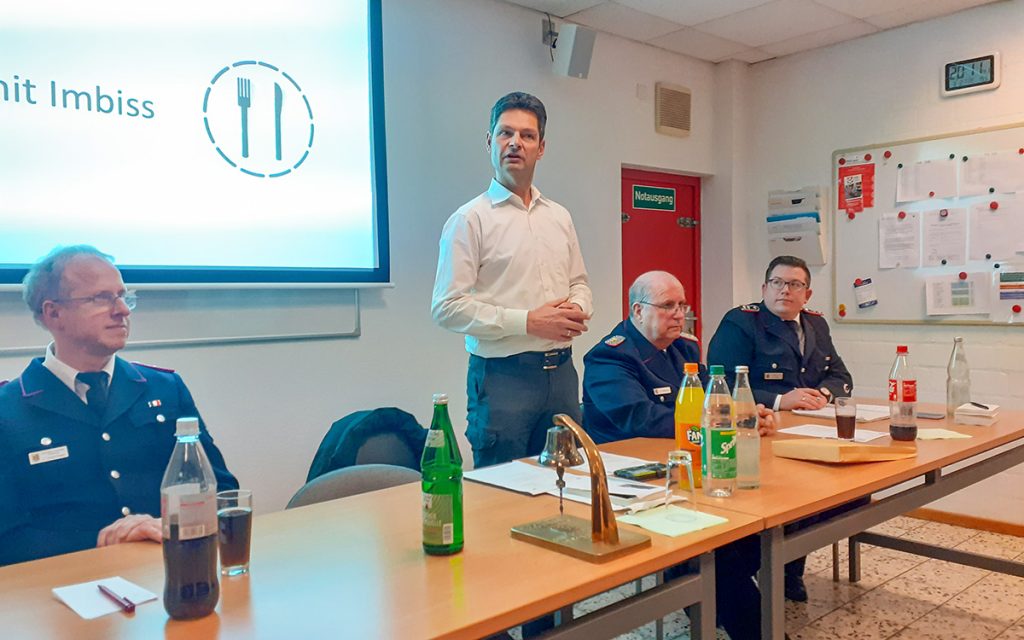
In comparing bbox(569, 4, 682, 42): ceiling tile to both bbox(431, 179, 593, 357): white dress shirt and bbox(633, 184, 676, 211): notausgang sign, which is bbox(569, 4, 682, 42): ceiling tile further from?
bbox(431, 179, 593, 357): white dress shirt

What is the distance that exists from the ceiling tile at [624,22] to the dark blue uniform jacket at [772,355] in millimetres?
1667

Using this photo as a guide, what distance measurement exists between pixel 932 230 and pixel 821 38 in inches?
48.0

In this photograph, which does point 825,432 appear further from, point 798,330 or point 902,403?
point 798,330

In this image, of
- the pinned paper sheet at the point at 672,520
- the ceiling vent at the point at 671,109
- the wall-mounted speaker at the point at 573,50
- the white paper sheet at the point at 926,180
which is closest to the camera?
the pinned paper sheet at the point at 672,520

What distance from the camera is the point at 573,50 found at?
12.6 feet

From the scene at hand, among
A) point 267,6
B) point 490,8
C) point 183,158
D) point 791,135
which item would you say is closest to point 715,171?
point 791,135

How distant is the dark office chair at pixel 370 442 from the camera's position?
287cm

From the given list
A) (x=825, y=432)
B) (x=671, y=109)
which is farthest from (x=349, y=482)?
(x=671, y=109)

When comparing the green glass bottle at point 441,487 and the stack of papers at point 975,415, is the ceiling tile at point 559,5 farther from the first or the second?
the green glass bottle at point 441,487

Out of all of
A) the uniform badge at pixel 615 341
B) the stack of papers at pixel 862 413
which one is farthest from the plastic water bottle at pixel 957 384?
the uniform badge at pixel 615 341

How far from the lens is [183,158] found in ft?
9.03

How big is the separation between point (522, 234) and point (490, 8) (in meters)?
1.75

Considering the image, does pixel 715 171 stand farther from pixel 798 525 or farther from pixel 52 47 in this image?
pixel 52 47

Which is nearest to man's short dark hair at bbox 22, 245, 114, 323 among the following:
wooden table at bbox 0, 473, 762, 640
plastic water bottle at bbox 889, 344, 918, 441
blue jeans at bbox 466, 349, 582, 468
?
wooden table at bbox 0, 473, 762, 640
